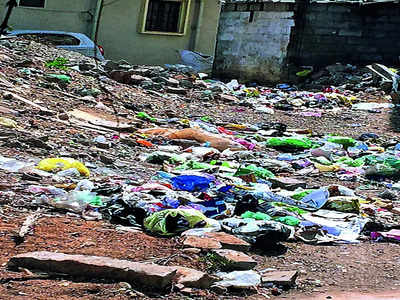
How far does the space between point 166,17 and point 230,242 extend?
1470cm

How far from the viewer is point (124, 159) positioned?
643cm

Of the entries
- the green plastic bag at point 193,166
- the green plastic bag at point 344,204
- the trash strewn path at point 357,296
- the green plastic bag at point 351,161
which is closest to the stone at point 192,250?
the trash strewn path at point 357,296

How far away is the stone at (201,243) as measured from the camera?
144 inches

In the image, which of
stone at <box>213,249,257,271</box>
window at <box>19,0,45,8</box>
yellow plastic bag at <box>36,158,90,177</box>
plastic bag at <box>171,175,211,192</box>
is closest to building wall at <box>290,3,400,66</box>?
window at <box>19,0,45,8</box>

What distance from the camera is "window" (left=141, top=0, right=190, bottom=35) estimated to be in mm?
17859

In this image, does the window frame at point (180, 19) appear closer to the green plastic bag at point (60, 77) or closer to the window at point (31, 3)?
the window at point (31, 3)

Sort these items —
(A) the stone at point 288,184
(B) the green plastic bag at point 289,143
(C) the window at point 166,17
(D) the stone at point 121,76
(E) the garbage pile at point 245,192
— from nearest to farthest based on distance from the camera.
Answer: (E) the garbage pile at point 245,192 < (A) the stone at point 288,184 < (B) the green plastic bag at point 289,143 < (D) the stone at point 121,76 < (C) the window at point 166,17

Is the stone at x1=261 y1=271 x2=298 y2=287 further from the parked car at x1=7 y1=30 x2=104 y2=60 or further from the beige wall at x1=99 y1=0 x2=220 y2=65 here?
the beige wall at x1=99 y1=0 x2=220 y2=65

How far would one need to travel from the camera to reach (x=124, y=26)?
17.5 metres

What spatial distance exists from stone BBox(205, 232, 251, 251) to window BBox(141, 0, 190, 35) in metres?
14.3

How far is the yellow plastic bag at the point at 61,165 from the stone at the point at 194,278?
7.26 feet

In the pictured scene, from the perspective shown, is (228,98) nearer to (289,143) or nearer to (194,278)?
(289,143)

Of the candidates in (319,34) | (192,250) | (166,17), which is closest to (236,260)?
(192,250)

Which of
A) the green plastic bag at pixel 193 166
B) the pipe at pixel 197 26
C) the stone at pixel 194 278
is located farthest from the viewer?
the pipe at pixel 197 26
